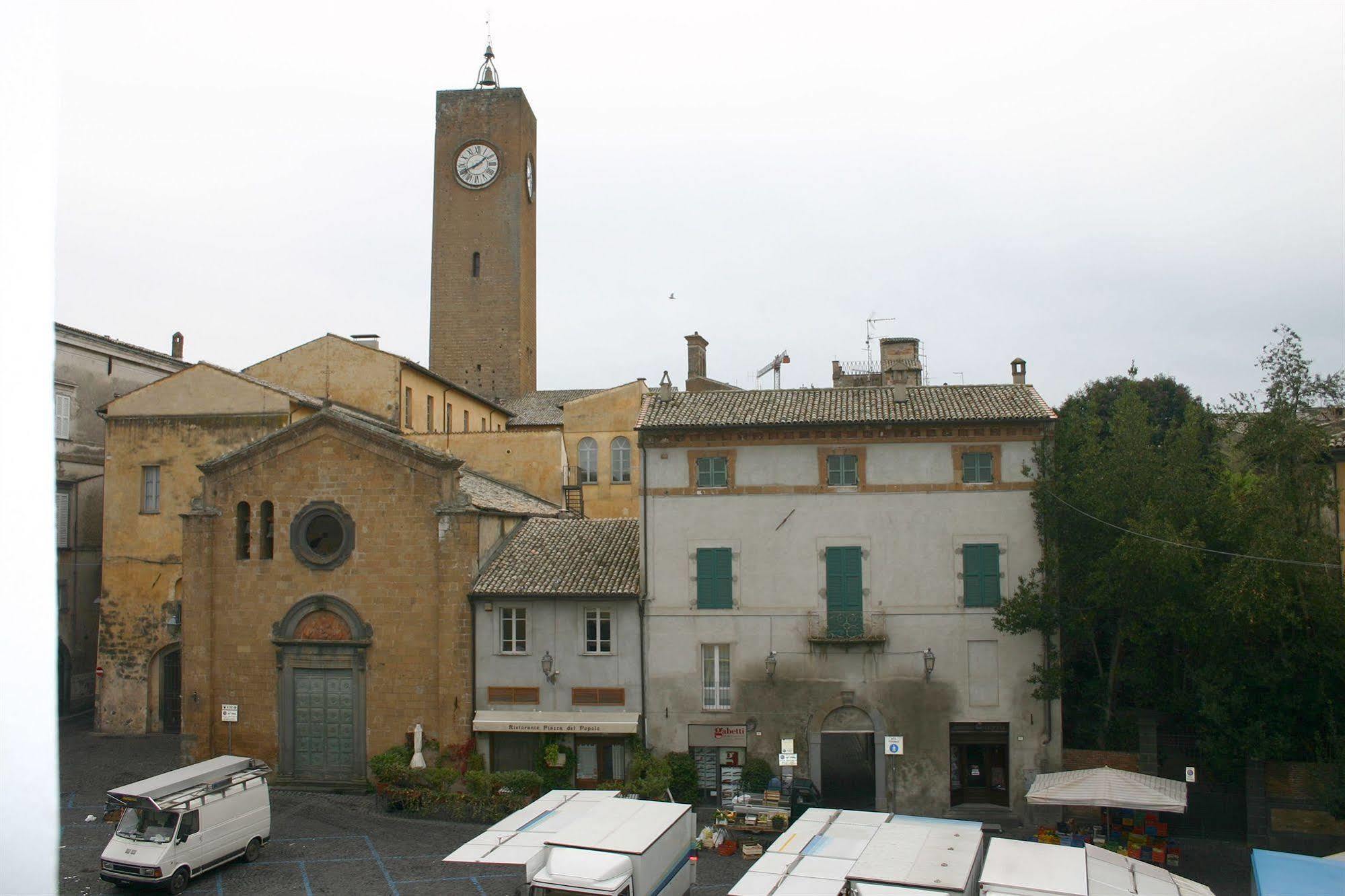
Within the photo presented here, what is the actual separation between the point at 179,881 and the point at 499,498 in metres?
13.8

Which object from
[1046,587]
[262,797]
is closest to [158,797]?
[262,797]

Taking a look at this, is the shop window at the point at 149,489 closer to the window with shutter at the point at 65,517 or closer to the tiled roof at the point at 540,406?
the window with shutter at the point at 65,517

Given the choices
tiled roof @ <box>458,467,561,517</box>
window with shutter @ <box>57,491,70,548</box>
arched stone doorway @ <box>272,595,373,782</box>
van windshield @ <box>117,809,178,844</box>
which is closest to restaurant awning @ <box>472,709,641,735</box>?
arched stone doorway @ <box>272,595,373,782</box>

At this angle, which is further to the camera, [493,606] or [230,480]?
[230,480]

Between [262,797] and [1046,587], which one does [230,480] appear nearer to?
[262,797]

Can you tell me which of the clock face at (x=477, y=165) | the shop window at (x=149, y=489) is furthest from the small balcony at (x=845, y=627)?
the clock face at (x=477, y=165)

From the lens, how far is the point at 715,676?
81.4 ft

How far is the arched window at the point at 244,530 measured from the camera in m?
27.0

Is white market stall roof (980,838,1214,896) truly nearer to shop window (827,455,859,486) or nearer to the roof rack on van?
shop window (827,455,859,486)

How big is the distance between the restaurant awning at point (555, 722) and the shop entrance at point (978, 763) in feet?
24.5

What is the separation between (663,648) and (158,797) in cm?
1106

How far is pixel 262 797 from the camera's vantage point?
69.3ft

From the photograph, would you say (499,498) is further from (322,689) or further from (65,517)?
(65,517)

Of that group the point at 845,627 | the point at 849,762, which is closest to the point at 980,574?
the point at 845,627
